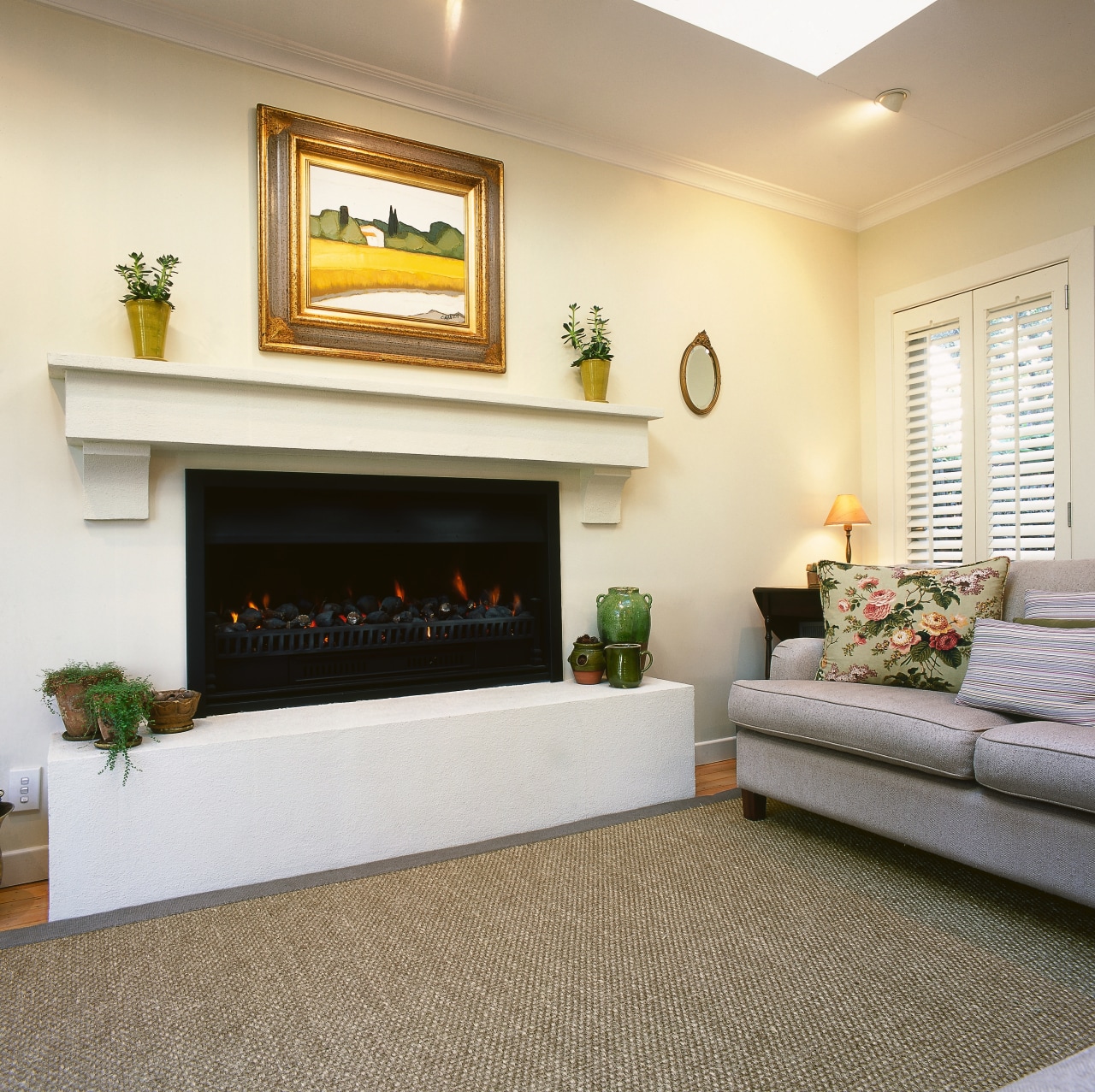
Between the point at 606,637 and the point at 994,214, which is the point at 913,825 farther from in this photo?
the point at 994,214

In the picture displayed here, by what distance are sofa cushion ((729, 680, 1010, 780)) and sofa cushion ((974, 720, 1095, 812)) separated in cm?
6

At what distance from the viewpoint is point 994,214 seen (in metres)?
3.50

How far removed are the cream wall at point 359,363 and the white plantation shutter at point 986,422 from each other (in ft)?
1.19

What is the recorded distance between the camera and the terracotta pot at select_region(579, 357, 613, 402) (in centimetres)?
312

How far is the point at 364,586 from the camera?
304 cm

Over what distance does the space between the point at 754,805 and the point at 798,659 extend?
0.51m

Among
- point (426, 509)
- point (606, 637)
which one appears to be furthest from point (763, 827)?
point (426, 509)

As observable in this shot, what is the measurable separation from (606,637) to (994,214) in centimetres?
257

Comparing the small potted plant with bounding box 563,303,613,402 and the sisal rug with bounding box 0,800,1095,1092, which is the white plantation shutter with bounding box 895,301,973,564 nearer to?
the small potted plant with bounding box 563,303,613,402

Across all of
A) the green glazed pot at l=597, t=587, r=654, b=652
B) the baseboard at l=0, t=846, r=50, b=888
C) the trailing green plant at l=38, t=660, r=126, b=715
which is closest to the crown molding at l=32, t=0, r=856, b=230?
the green glazed pot at l=597, t=587, r=654, b=652

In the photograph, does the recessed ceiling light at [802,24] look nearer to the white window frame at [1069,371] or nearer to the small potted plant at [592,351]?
the small potted plant at [592,351]

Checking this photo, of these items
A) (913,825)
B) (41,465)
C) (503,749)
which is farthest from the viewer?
(503,749)

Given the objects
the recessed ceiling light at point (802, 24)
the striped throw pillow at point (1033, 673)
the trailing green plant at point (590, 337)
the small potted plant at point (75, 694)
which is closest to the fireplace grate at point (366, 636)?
the small potted plant at point (75, 694)

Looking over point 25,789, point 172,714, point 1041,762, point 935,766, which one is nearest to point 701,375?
point 935,766
